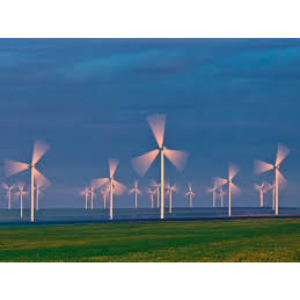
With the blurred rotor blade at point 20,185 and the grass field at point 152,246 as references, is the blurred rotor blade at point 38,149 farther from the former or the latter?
the blurred rotor blade at point 20,185

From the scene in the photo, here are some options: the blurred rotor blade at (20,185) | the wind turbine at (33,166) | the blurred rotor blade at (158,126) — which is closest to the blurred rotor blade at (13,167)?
the wind turbine at (33,166)

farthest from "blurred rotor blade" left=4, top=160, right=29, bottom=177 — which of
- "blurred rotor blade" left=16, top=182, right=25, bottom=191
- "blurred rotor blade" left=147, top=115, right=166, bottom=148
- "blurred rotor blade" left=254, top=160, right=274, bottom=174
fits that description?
"blurred rotor blade" left=16, top=182, right=25, bottom=191

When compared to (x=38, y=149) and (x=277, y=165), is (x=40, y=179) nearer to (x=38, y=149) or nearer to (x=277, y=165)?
(x=38, y=149)

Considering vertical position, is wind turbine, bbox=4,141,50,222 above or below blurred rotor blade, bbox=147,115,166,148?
below

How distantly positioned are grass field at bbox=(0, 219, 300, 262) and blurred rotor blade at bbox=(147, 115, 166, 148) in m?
20.2

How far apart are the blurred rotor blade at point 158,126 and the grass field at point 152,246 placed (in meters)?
20.2

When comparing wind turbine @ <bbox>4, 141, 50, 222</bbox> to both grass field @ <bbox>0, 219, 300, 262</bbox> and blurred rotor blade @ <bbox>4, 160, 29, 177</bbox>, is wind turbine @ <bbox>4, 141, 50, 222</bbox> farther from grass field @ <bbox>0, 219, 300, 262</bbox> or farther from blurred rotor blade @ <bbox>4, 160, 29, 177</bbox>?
grass field @ <bbox>0, 219, 300, 262</bbox>

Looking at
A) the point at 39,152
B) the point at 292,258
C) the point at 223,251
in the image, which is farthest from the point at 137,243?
the point at 39,152

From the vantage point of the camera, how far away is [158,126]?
69.9 metres

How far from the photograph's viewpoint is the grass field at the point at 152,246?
32.1m

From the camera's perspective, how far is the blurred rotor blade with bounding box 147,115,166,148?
6862 cm
